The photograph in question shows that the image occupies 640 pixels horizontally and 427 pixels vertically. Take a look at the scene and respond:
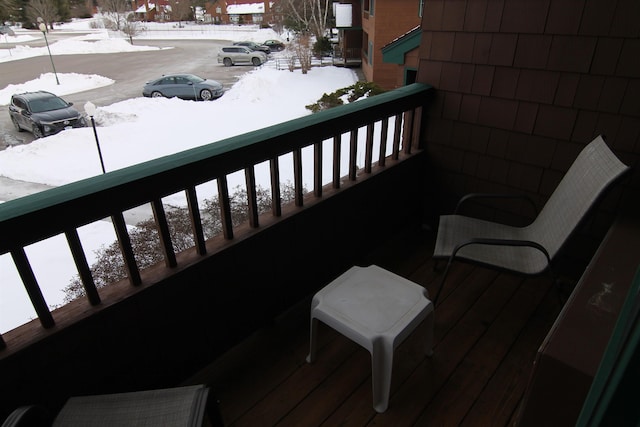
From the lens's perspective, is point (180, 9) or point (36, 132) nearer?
point (36, 132)

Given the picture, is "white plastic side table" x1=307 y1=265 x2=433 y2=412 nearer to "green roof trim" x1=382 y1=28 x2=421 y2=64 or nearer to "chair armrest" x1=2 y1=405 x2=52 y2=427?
"chair armrest" x1=2 y1=405 x2=52 y2=427

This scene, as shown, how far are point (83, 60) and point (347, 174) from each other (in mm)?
28131

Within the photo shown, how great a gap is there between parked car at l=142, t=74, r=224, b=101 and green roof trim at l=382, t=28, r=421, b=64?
11.9 m

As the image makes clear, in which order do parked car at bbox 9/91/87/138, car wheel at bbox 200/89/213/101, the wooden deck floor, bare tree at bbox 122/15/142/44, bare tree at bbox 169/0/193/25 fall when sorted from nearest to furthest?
the wooden deck floor, parked car at bbox 9/91/87/138, bare tree at bbox 169/0/193/25, car wheel at bbox 200/89/213/101, bare tree at bbox 122/15/142/44

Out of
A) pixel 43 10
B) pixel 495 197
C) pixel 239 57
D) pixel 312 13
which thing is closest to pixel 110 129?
pixel 43 10

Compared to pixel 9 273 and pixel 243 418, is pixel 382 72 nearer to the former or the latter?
pixel 9 273

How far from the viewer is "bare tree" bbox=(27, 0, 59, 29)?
382cm

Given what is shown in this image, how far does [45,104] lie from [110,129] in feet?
5.76

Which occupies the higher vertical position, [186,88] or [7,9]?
[7,9]

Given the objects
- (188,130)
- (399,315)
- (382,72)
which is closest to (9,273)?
(399,315)

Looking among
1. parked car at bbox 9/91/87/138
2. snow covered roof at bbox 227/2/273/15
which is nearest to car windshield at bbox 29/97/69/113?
parked car at bbox 9/91/87/138

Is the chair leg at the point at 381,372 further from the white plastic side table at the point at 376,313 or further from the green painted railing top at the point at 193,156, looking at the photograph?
the green painted railing top at the point at 193,156

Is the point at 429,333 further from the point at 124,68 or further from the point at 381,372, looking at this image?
the point at 124,68

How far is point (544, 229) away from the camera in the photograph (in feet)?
6.89
